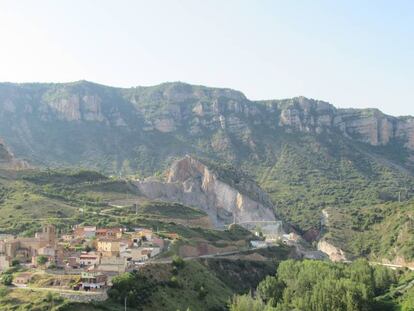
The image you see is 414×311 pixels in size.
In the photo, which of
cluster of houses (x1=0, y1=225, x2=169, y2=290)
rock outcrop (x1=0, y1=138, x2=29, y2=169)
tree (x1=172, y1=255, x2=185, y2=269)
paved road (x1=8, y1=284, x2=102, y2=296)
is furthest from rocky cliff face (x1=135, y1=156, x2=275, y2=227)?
paved road (x1=8, y1=284, x2=102, y2=296)

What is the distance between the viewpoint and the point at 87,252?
7706cm

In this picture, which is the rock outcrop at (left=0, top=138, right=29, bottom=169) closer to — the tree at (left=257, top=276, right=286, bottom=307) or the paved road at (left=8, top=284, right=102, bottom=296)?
the tree at (left=257, top=276, right=286, bottom=307)

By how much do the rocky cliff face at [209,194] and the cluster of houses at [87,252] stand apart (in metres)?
54.3

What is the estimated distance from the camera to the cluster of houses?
227 ft

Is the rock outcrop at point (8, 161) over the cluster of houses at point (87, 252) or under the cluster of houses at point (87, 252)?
over

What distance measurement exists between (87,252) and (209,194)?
79312mm

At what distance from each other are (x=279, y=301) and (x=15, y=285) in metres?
30.3

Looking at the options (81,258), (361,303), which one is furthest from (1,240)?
(361,303)

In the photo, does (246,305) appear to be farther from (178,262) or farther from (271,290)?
(271,290)

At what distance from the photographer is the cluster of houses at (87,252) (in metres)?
69.1

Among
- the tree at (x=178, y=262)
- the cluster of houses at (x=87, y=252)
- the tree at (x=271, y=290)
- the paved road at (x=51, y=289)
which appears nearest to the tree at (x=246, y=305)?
the tree at (x=178, y=262)

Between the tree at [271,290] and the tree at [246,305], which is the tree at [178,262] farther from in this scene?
the tree at [246,305]

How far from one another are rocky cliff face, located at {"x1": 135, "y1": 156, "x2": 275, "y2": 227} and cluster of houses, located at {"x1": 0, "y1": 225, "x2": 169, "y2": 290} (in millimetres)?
54308

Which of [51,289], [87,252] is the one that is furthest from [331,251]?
[51,289]
